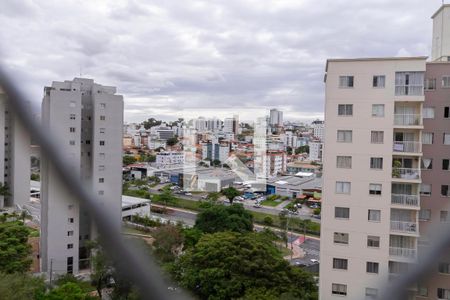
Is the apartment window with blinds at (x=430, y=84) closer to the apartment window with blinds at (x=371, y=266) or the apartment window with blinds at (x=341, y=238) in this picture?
the apartment window with blinds at (x=341, y=238)

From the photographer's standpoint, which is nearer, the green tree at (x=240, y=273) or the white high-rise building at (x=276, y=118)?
the green tree at (x=240, y=273)

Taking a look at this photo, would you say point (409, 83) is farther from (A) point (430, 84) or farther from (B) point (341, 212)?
(B) point (341, 212)

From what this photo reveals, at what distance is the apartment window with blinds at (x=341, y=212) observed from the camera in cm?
536

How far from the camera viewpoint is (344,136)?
17.2 ft

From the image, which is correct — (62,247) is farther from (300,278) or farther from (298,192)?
(298,192)

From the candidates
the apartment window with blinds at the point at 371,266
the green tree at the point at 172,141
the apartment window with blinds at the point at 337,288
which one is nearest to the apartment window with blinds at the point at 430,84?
the apartment window with blinds at the point at 371,266

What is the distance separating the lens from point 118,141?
7.29m

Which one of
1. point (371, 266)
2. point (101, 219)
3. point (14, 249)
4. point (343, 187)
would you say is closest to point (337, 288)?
point (371, 266)

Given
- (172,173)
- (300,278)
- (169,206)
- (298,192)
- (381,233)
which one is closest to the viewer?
(381,233)

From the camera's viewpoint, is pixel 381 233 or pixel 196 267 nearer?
pixel 381 233

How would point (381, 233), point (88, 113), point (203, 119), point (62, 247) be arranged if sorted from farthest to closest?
point (203, 119), point (62, 247), point (88, 113), point (381, 233)

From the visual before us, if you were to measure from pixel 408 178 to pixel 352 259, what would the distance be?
4.32ft

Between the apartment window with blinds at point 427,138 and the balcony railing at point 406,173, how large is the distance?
16.4 inches

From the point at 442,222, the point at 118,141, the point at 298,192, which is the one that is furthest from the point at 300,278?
the point at 298,192
